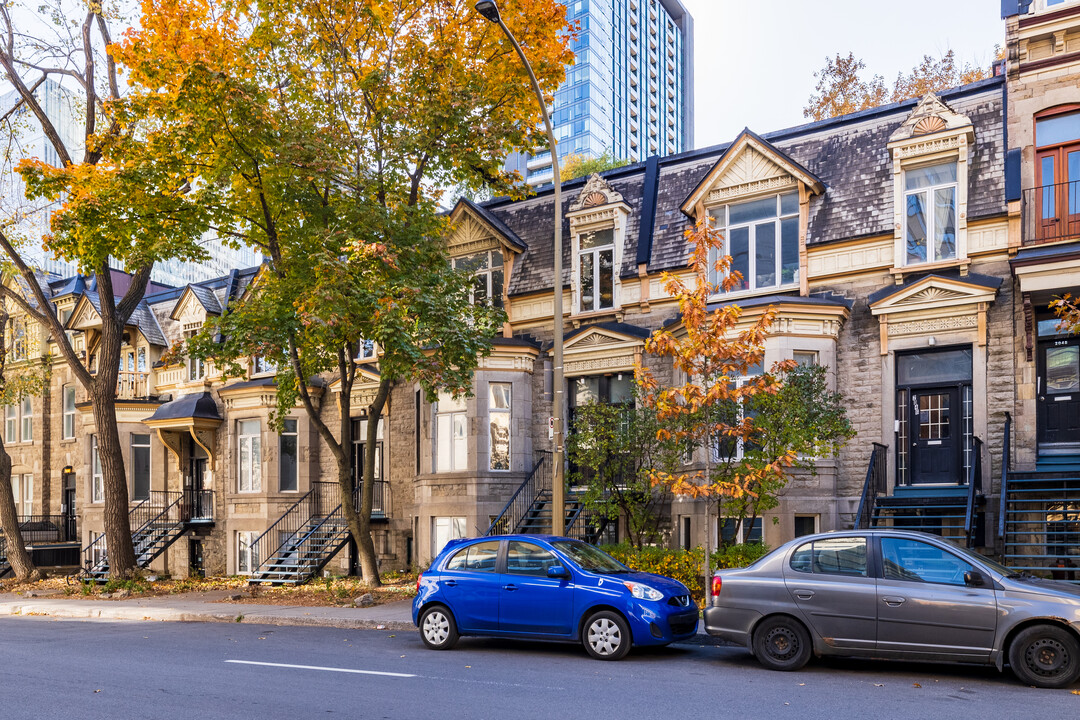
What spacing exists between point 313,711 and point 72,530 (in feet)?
100

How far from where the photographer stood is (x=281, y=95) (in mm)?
18031

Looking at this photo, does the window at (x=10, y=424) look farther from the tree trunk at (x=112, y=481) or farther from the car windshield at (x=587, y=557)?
the car windshield at (x=587, y=557)

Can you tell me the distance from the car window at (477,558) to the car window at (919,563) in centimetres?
475

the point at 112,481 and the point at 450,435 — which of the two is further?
the point at 112,481

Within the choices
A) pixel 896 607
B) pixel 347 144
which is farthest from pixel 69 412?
pixel 896 607

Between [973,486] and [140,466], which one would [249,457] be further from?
[973,486]

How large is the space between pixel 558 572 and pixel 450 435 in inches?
434

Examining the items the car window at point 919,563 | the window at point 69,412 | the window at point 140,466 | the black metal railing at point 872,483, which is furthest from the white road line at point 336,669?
the window at point 69,412

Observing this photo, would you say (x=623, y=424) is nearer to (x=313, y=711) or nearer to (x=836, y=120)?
(x=836, y=120)

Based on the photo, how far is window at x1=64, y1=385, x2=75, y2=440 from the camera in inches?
1380

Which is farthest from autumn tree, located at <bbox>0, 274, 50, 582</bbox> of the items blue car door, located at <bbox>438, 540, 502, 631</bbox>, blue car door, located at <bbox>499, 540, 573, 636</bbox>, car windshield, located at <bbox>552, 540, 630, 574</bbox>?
car windshield, located at <bbox>552, 540, 630, 574</bbox>

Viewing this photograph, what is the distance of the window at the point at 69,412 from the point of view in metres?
A: 35.1

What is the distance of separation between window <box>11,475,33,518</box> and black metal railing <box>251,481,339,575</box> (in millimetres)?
15098

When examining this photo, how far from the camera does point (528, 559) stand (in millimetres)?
11945
